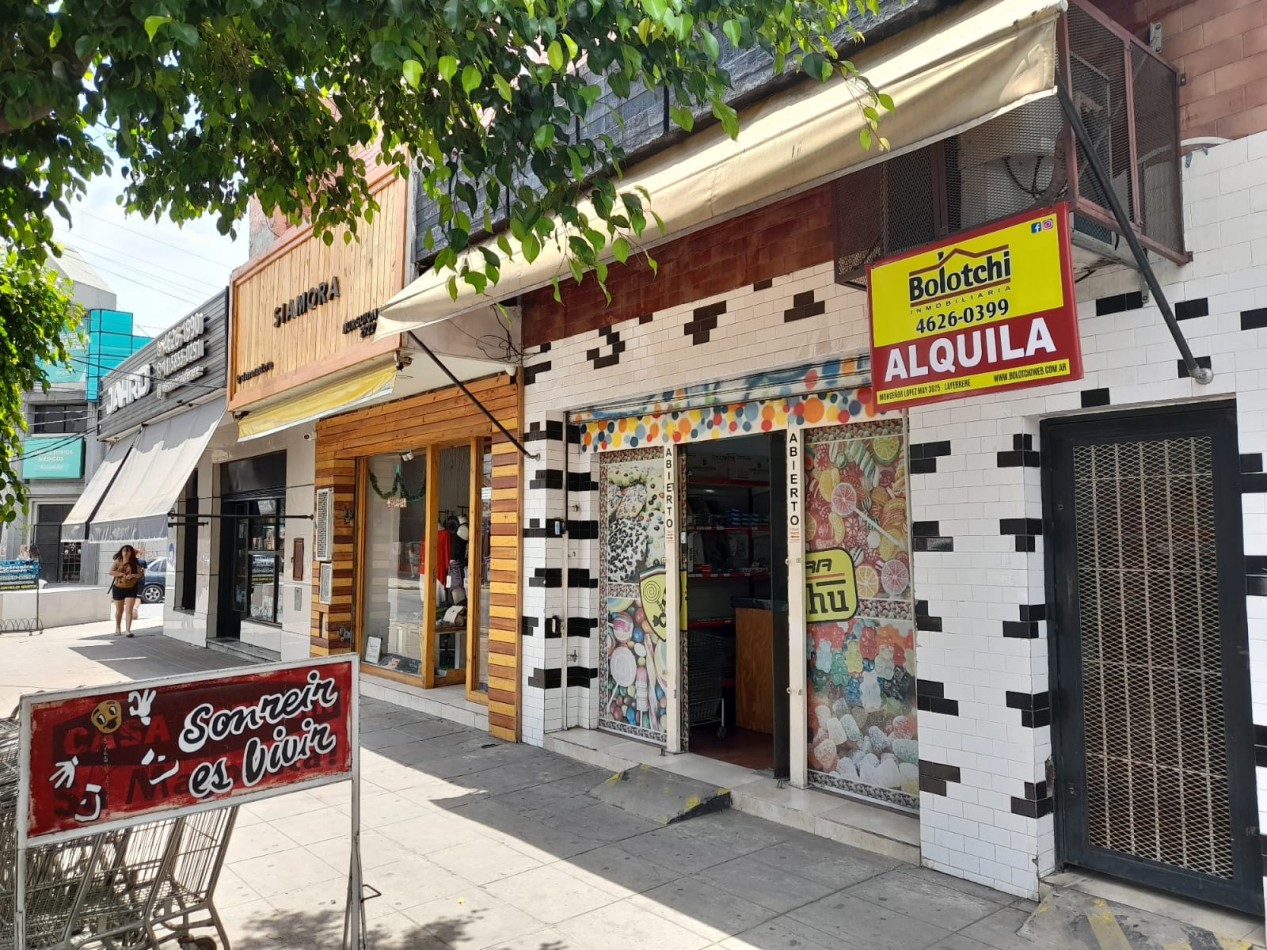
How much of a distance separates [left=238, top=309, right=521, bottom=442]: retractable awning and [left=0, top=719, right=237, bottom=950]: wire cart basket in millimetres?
4036

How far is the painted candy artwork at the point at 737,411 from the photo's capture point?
17.9 ft

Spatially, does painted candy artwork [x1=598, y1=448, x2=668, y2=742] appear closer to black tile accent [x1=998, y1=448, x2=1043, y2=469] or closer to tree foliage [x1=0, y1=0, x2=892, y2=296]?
black tile accent [x1=998, y1=448, x2=1043, y2=469]

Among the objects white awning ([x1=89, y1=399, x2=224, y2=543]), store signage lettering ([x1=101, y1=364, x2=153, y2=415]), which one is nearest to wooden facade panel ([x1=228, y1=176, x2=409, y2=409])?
white awning ([x1=89, y1=399, x2=224, y2=543])

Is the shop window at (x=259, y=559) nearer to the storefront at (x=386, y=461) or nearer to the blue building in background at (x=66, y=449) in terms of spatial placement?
the storefront at (x=386, y=461)

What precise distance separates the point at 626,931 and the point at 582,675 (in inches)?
131

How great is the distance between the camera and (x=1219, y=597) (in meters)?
3.75

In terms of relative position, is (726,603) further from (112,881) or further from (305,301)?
(305,301)

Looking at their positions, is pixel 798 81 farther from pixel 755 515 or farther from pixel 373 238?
pixel 373 238

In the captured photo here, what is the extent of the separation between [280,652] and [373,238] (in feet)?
20.7

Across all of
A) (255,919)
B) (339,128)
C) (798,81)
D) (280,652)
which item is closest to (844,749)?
(255,919)

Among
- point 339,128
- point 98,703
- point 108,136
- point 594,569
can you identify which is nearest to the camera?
point 98,703

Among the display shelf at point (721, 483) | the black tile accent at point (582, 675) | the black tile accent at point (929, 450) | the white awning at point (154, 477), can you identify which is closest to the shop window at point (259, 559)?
the white awning at point (154, 477)

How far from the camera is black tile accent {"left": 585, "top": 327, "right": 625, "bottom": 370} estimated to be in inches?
267

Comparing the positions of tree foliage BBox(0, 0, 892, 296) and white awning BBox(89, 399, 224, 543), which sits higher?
tree foliage BBox(0, 0, 892, 296)
